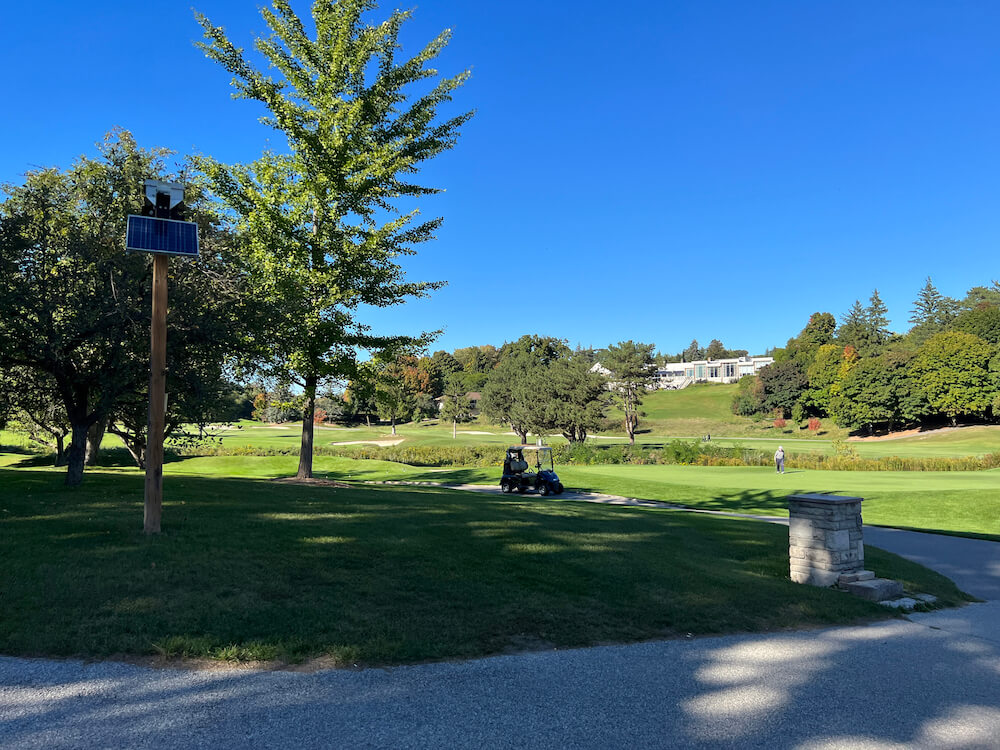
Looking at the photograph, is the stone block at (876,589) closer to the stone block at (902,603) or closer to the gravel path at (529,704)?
the stone block at (902,603)

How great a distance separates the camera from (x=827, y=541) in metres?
9.43

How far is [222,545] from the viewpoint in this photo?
8.55 meters

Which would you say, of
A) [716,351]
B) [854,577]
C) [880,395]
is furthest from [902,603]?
[716,351]

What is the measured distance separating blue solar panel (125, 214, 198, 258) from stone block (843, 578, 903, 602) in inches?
433

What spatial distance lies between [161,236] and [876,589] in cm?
1162

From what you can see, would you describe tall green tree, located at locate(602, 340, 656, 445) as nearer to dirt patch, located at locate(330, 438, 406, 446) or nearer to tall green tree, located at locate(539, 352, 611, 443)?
tall green tree, located at locate(539, 352, 611, 443)

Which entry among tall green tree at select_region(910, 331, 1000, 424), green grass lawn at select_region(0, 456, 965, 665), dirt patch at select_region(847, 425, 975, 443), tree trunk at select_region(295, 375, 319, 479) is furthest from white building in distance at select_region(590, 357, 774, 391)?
green grass lawn at select_region(0, 456, 965, 665)

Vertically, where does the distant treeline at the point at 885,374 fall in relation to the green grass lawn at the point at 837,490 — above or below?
above

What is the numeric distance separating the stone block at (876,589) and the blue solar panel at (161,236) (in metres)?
11.0

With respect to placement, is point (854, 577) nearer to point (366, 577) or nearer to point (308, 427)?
point (366, 577)

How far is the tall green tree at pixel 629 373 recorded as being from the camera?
61.8 m

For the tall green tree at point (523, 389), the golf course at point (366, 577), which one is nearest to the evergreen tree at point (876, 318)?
the tall green tree at point (523, 389)

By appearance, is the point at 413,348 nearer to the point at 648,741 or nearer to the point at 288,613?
the point at 288,613

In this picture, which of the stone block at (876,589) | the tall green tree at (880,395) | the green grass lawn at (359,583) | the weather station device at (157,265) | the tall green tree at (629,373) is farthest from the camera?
the tall green tree at (880,395)
